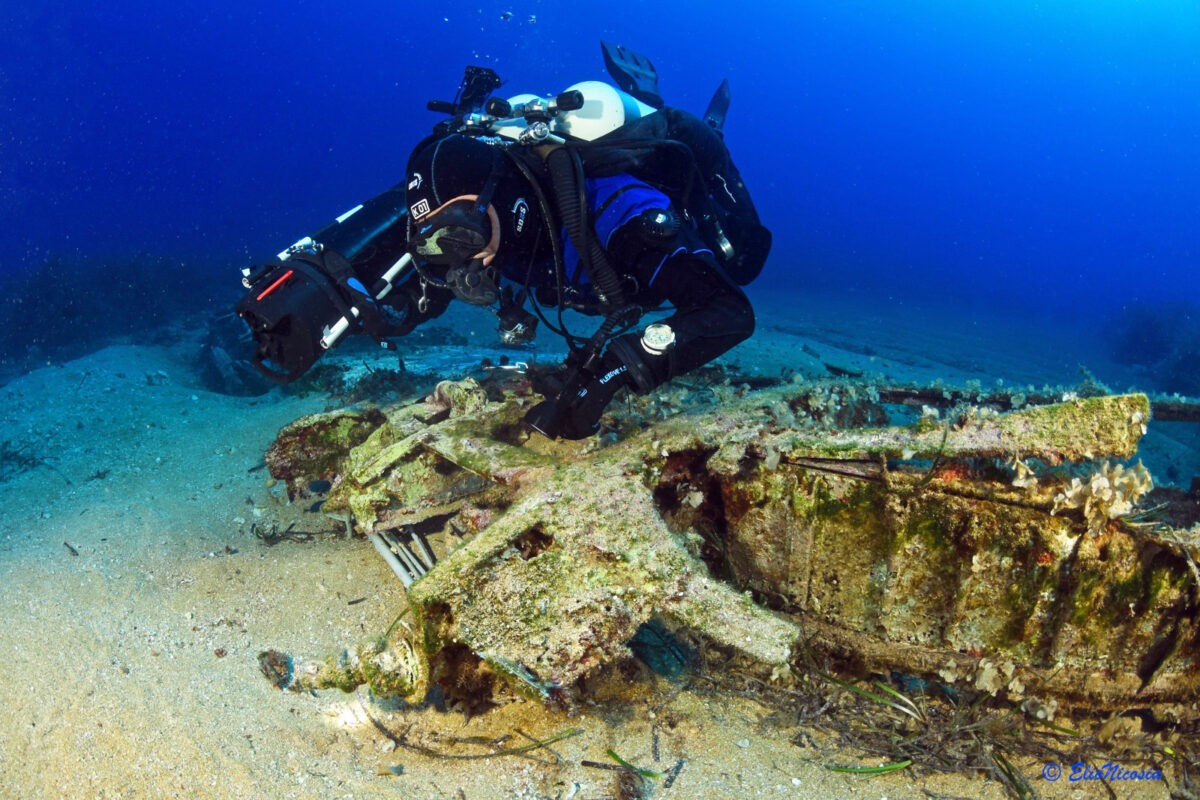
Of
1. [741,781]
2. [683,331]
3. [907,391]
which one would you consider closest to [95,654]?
[741,781]

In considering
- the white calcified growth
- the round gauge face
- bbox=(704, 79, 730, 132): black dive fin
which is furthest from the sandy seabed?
bbox=(704, 79, 730, 132): black dive fin

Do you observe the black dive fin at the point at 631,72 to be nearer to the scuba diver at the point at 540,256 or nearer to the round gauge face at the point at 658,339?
the scuba diver at the point at 540,256

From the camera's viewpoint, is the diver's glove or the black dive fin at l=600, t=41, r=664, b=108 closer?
the diver's glove

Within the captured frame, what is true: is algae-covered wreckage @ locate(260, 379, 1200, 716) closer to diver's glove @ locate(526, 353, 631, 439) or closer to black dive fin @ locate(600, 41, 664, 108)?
diver's glove @ locate(526, 353, 631, 439)

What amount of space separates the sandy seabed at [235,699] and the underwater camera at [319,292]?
1.41 meters

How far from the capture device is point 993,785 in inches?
99.3

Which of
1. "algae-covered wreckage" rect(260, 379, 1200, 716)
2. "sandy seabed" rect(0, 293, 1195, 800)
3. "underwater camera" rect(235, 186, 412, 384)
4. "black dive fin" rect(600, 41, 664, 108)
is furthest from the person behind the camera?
"black dive fin" rect(600, 41, 664, 108)

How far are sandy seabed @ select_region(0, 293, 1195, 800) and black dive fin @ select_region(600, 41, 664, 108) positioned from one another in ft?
17.1

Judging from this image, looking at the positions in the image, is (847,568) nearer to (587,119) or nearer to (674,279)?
(674,279)

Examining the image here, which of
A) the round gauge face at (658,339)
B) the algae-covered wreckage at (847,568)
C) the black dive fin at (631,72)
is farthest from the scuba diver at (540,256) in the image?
the black dive fin at (631,72)

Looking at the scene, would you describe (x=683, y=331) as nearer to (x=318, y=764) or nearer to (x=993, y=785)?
(x=993, y=785)

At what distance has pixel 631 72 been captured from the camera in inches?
255

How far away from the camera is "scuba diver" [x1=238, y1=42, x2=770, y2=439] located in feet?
11.1

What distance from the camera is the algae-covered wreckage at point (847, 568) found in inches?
94.7
